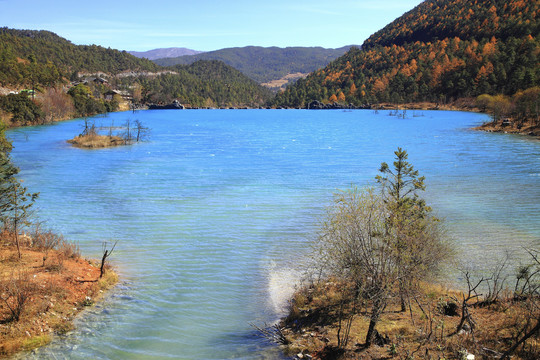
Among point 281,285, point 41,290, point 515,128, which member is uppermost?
point 515,128

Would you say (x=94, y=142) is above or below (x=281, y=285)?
above

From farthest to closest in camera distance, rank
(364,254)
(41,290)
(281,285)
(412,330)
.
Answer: (281,285) < (41,290) < (364,254) < (412,330)

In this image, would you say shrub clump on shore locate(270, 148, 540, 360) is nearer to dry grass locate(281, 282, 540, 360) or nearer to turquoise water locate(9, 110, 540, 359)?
dry grass locate(281, 282, 540, 360)

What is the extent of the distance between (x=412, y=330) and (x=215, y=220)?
16.9m

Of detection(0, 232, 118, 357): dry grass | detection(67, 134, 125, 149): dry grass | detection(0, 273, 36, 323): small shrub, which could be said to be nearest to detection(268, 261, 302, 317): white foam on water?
detection(0, 232, 118, 357): dry grass

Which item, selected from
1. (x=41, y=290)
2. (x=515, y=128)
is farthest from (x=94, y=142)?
(x=515, y=128)

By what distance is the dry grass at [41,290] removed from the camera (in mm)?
11641

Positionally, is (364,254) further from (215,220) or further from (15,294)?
(215,220)

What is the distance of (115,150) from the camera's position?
2397 inches

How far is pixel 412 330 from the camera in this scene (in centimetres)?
1112

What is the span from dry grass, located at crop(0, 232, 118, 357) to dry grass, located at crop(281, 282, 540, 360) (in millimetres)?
7452

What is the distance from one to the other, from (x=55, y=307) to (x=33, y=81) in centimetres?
11748

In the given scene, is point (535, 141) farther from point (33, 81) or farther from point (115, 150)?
point (33, 81)

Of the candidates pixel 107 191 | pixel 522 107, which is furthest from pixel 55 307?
pixel 522 107
